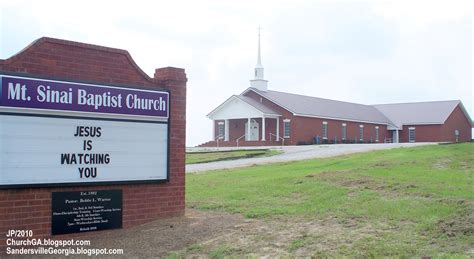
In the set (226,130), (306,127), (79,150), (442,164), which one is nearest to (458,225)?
(79,150)

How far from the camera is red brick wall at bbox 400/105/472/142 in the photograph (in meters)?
56.4

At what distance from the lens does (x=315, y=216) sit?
32.5 ft

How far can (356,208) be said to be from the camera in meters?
10.3

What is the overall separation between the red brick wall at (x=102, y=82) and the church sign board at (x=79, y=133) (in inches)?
6.5

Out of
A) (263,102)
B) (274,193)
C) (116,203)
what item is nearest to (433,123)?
(263,102)

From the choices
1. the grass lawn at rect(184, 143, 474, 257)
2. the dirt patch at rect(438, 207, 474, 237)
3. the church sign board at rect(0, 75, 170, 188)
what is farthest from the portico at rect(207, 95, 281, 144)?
the dirt patch at rect(438, 207, 474, 237)

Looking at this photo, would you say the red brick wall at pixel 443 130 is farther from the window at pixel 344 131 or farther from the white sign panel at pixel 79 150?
the white sign panel at pixel 79 150

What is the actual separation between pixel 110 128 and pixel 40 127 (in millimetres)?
1311

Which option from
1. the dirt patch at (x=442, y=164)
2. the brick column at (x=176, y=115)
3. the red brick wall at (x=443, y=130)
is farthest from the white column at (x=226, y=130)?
the brick column at (x=176, y=115)

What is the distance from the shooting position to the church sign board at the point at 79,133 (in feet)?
28.8

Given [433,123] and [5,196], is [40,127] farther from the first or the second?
[433,123]

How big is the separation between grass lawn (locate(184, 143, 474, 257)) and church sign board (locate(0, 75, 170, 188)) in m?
2.26

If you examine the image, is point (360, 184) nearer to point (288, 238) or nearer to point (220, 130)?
point (288, 238)

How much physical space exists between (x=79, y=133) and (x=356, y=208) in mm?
5136
